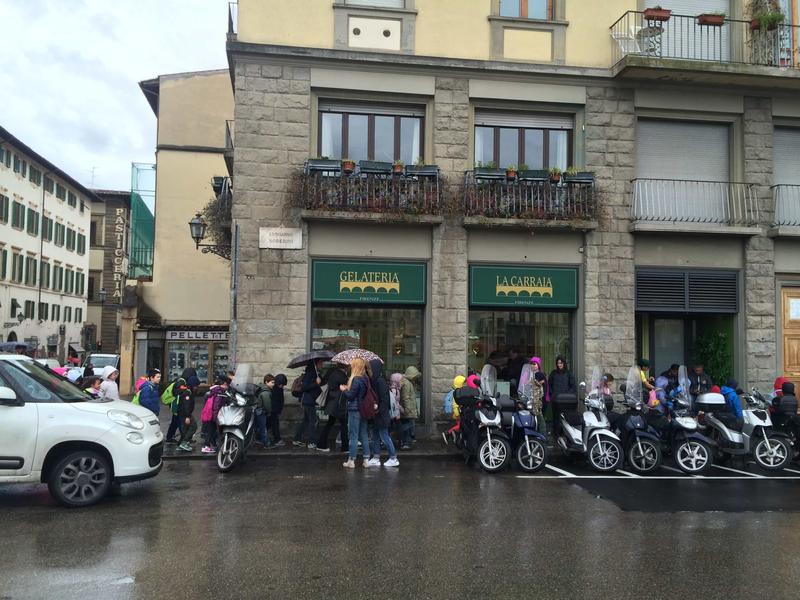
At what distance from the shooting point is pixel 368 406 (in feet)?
34.5

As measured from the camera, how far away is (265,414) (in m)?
12.3

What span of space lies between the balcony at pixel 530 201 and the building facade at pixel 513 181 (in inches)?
1.7

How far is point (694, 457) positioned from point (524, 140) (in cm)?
785

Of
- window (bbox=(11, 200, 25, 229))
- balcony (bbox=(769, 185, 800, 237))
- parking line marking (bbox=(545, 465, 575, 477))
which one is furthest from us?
window (bbox=(11, 200, 25, 229))

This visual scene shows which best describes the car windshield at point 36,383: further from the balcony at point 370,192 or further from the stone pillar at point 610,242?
the stone pillar at point 610,242

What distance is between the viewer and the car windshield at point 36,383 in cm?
785

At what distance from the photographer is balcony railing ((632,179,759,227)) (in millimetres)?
14703

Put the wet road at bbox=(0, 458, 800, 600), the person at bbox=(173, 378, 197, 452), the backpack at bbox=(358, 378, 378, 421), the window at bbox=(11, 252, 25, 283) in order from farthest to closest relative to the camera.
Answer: the window at bbox=(11, 252, 25, 283) < the person at bbox=(173, 378, 197, 452) < the backpack at bbox=(358, 378, 378, 421) < the wet road at bbox=(0, 458, 800, 600)

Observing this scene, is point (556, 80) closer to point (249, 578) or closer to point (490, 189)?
point (490, 189)

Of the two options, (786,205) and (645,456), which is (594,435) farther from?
(786,205)

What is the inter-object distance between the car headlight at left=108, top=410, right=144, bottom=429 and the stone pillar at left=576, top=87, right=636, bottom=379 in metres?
9.45

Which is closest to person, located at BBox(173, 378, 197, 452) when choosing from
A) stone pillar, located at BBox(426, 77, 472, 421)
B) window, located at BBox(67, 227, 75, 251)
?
stone pillar, located at BBox(426, 77, 472, 421)

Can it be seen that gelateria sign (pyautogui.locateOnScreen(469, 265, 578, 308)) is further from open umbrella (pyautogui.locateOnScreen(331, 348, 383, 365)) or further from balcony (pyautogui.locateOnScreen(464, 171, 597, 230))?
open umbrella (pyautogui.locateOnScreen(331, 348, 383, 365))

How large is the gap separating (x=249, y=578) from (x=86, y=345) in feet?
191
